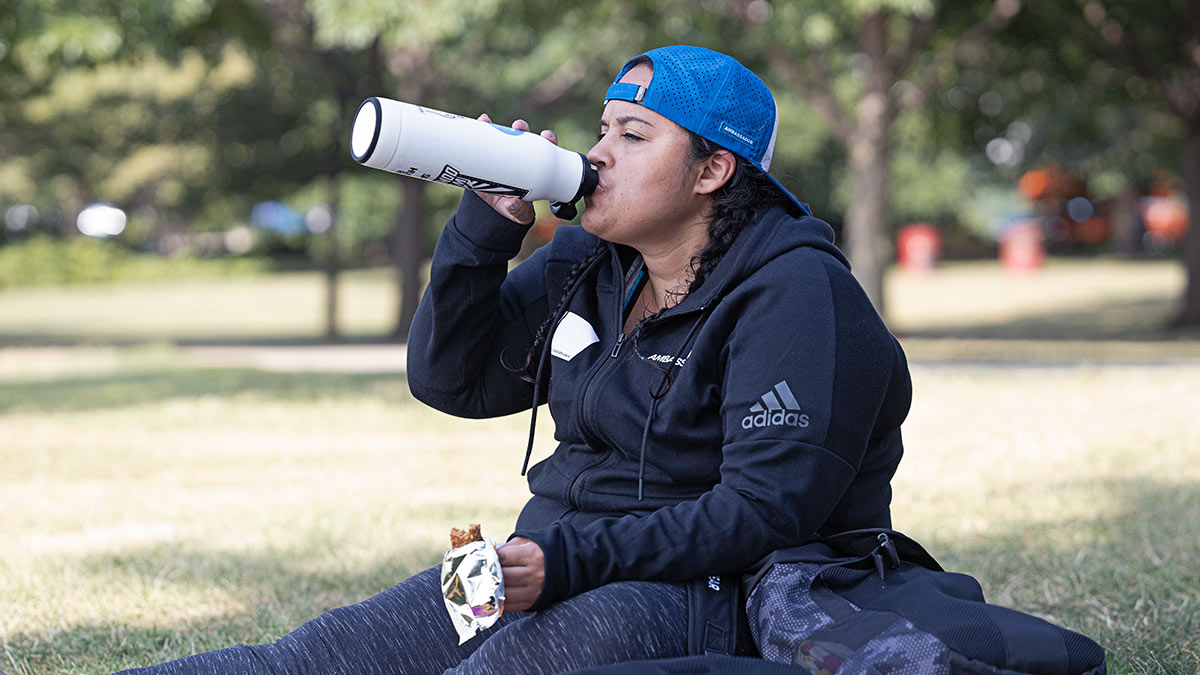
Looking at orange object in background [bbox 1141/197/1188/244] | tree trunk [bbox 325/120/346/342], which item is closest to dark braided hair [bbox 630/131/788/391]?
tree trunk [bbox 325/120/346/342]

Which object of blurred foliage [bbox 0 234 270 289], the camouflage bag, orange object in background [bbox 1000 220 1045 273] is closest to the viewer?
the camouflage bag

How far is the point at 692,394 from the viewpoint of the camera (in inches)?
102

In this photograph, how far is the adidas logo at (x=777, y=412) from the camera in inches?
95.5

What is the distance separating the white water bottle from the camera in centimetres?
265

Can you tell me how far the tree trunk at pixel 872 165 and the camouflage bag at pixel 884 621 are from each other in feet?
44.1

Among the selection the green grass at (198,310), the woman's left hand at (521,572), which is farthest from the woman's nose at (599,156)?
the green grass at (198,310)

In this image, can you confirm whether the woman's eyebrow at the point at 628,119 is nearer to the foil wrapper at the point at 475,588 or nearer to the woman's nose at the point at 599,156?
the woman's nose at the point at 599,156

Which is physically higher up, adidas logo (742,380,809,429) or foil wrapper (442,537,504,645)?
adidas logo (742,380,809,429)

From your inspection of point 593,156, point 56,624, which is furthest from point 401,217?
point 593,156

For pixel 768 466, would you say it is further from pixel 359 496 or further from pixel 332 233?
pixel 332 233

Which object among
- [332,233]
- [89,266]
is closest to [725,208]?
[332,233]

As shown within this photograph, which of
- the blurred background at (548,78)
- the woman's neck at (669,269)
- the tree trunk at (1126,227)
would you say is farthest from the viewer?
the tree trunk at (1126,227)

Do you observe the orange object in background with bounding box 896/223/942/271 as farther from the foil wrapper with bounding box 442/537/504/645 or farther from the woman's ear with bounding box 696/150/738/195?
the foil wrapper with bounding box 442/537/504/645

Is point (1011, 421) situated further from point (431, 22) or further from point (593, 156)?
point (431, 22)
